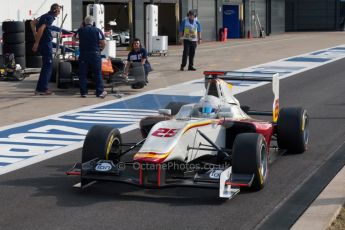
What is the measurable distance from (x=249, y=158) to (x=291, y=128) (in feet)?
6.33

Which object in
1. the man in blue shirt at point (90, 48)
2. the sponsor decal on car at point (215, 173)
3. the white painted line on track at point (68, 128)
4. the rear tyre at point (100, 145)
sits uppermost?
the man in blue shirt at point (90, 48)

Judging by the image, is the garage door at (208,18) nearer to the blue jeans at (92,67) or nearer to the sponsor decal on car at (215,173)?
the blue jeans at (92,67)

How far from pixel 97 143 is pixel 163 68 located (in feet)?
50.7

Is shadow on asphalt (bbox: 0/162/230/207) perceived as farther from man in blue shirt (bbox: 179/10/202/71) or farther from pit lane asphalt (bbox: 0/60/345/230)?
man in blue shirt (bbox: 179/10/202/71)

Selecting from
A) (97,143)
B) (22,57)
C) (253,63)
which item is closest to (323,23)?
(253,63)

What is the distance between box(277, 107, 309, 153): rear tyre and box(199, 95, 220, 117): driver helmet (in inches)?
41.0

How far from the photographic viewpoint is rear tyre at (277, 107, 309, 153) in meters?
9.46

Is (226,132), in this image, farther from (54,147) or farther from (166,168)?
(54,147)

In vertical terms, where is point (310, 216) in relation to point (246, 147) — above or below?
below

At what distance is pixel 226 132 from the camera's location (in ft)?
28.8

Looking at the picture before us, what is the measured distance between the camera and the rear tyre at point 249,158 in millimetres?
7680

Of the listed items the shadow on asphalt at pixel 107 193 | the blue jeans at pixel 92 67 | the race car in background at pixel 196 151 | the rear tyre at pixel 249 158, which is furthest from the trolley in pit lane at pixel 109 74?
the rear tyre at pixel 249 158

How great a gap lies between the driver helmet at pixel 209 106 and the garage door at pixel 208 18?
3413 centimetres

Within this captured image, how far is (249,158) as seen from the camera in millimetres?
7688
